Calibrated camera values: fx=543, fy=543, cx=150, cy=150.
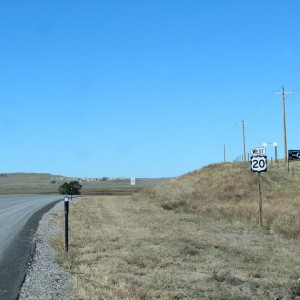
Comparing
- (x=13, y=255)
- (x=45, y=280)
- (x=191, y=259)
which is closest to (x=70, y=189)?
(x=13, y=255)

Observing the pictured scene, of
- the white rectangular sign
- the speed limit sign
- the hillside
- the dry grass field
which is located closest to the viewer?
the dry grass field

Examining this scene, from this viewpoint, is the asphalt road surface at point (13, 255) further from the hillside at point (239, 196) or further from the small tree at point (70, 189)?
the small tree at point (70, 189)

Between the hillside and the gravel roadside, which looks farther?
the hillside

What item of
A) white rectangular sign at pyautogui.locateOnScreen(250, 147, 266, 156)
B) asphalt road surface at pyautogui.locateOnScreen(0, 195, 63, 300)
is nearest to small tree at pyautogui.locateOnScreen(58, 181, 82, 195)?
asphalt road surface at pyautogui.locateOnScreen(0, 195, 63, 300)

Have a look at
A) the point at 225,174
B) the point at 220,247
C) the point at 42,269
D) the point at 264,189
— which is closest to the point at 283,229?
the point at 220,247

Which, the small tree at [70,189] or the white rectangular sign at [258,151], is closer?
the white rectangular sign at [258,151]

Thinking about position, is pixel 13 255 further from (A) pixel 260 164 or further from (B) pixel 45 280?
(A) pixel 260 164

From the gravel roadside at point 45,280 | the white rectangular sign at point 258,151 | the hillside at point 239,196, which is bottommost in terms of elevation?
the gravel roadside at point 45,280

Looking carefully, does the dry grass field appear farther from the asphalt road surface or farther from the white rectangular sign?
the white rectangular sign

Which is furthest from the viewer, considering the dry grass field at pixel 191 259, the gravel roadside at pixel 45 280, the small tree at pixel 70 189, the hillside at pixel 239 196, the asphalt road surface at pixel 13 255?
the small tree at pixel 70 189

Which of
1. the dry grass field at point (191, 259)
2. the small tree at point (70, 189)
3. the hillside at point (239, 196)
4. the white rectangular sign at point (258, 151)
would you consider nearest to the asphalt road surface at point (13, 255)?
the dry grass field at point (191, 259)

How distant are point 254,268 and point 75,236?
7.36 meters

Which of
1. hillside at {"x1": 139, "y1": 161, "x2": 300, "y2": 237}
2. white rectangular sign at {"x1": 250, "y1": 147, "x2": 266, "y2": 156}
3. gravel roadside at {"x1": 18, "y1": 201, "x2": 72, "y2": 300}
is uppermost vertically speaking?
white rectangular sign at {"x1": 250, "y1": 147, "x2": 266, "y2": 156}

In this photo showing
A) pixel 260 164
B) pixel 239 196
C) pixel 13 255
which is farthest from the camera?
pixel 239 196
